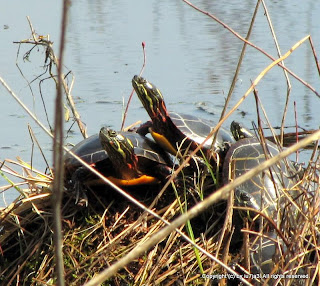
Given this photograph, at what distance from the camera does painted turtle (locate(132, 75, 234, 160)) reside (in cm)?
241

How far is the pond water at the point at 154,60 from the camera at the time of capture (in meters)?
3.65

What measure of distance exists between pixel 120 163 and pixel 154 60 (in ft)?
7.25

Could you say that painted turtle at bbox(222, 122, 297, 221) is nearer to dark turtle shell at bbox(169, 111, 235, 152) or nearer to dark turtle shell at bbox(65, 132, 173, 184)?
dark turtle shell at bbox(169, 111, 235, 152)

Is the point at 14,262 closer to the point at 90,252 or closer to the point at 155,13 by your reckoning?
the point at 90,252

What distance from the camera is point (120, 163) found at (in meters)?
2.21

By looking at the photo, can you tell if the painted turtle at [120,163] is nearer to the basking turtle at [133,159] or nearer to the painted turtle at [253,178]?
the basking turtle at [133,159]

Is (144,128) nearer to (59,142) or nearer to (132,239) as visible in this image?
(132,239)

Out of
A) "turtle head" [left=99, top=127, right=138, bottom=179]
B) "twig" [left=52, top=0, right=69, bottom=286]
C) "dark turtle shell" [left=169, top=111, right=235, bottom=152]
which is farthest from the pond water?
"twig" [left=52, top=0, right=69, bottom=286]

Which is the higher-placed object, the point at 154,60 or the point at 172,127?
the point at 172,127

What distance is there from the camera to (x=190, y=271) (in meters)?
2.00

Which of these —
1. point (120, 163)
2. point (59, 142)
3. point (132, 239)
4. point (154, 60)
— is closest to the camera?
point (59, 142)

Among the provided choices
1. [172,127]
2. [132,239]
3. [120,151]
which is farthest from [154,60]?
[132,239]

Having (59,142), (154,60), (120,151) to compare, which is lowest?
(154,60)

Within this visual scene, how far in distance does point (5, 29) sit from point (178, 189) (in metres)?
3.21
